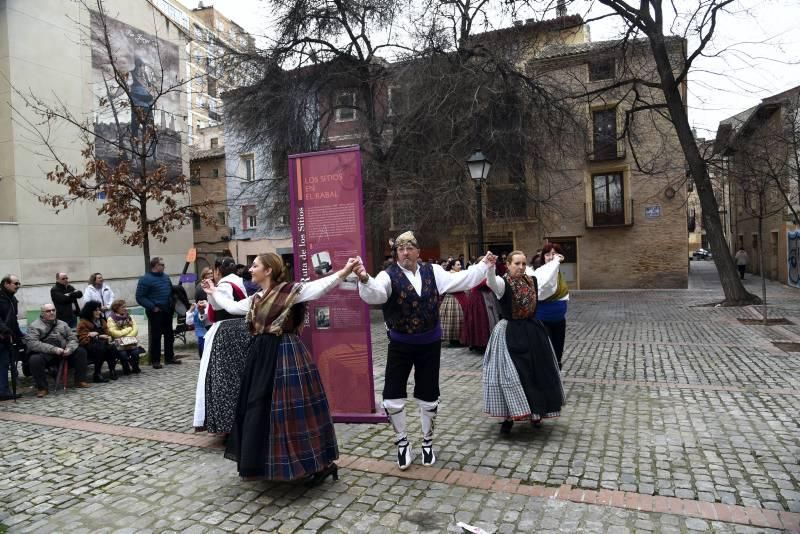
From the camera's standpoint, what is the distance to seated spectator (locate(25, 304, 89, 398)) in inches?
306

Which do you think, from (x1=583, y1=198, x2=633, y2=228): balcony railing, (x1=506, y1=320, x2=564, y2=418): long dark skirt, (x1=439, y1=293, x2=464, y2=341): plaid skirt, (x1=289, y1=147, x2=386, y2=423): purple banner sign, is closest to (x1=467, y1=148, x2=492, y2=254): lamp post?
(x1=439, y1=293, x2=464, y2=341): plaid skirt

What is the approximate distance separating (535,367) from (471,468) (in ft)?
3.71

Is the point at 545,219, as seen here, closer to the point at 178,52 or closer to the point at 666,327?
the point at 666,327

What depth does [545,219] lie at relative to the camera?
25281mm

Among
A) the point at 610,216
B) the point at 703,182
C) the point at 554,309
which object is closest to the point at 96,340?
the point at 554,309

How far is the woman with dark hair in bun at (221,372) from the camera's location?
5.02m

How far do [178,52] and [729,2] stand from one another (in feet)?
80.6

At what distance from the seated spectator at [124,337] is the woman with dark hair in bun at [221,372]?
15.1 feet

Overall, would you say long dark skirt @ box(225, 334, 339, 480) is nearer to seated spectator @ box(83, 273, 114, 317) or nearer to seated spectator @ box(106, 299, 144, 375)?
seated spectator @ box(106, 299, 144, 375)

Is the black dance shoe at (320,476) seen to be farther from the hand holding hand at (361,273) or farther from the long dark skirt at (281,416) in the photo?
the hand holding hand at (361,273)

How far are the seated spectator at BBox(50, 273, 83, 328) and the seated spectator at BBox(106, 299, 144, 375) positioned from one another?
2.05ft

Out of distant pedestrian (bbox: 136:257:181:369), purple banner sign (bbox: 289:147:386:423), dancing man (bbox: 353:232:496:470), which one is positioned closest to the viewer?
dancing man (bbox: 353:232:496:470)

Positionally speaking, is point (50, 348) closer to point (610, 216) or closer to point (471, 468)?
point (471, 468)

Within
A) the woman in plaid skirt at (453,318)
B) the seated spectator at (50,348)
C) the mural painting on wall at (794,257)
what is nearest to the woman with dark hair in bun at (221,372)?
the seated spectator at (50,348)
